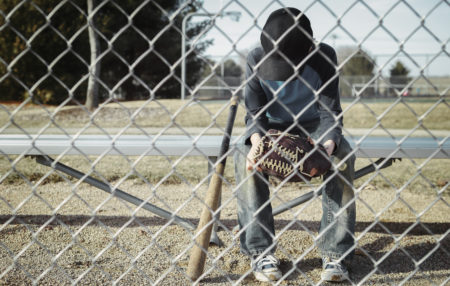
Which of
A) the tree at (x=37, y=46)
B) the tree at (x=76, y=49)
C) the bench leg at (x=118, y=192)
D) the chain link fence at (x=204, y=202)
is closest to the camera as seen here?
the chain link fence at (x=204, y=202)

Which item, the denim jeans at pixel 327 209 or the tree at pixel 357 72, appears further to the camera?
the tree at pixel 357 72

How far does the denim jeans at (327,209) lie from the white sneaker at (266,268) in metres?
0.06

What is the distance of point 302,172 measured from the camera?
6.42 ft

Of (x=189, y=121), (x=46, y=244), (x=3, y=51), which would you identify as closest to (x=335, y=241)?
(x=46, y=244)

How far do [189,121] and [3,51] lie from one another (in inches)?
326

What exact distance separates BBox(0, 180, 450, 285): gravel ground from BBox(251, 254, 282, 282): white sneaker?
7cm

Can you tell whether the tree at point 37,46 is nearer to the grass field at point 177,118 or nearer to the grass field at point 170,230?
the grass field at point 177,118

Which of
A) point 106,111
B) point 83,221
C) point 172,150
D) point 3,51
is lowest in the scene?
point 106,111

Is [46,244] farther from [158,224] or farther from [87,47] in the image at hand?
[87,47]

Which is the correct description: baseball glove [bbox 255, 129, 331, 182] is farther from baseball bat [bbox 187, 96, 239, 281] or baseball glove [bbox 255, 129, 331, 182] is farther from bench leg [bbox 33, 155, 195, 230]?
bench leg [bbox 33, 155, 195, 230]

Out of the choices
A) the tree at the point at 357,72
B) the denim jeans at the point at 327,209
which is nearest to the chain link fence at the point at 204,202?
the denim jeans at the point at 327,209

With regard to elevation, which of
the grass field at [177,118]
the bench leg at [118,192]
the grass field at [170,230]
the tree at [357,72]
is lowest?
the tree at [357,72]

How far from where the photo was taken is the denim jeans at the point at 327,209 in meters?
2.23

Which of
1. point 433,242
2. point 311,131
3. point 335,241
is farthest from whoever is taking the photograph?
point 433,242
